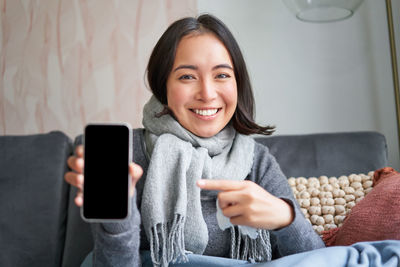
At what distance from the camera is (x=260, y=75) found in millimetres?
2133

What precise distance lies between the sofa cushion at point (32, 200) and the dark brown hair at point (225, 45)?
0.48 m

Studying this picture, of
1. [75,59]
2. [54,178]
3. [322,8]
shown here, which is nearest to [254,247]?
[54,178]

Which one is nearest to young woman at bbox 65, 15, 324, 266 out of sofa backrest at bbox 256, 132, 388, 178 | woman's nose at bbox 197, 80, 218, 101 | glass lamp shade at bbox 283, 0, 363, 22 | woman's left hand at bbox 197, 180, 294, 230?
woman's nose at bbox 197, 80, 218, 101

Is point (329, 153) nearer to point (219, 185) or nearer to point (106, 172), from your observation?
point (219, 185)

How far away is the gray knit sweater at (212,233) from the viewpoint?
34.2 inches

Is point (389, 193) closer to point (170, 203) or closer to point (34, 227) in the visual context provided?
point (170, 203)

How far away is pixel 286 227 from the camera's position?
95 centimetres

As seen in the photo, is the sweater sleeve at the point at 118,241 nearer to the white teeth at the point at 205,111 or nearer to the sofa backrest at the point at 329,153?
the white teeth at the point at 205,111

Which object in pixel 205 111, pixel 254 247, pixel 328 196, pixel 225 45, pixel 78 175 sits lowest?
pixel 254 247

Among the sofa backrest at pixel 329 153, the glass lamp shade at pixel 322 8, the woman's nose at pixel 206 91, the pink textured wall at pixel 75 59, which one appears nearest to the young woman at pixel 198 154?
the woman's nose at pixel 206 91

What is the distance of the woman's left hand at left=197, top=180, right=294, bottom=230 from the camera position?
810 mm

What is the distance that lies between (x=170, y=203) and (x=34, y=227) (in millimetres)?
565

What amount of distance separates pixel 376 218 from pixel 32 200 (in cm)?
102

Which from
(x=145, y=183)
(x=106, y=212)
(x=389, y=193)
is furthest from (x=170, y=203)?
(x=389, y=193)
